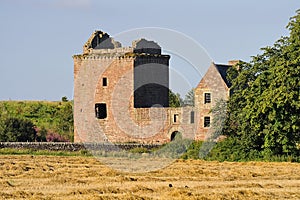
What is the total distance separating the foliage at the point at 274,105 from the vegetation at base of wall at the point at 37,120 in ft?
71.9

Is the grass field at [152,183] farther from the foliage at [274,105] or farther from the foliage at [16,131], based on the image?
the foliage at [16,131]

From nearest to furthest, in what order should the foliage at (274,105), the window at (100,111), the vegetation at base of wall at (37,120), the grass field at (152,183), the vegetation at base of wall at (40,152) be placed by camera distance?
the grass field at (152,183) → the foliage at (274,105) → the vegetation at base of wall at (40,152) → the vegetation at base of wall at (37,120) → the window at (100,111)

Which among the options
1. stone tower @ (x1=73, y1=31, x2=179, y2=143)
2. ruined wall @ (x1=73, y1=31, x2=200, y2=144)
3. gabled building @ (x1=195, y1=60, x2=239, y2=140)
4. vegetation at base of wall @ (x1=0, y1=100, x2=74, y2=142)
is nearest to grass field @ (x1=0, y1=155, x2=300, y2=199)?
gabled building @ (x1=195, y1=60, x2=239, y2=140)

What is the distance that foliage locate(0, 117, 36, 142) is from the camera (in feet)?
172

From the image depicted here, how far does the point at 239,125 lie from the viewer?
35.1 metres

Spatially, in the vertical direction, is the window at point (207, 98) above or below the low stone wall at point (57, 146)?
above

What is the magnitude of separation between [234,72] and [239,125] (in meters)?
5.56

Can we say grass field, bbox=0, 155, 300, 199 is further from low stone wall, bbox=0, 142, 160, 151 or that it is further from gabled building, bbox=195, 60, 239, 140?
gabled building, bbox=195, 60, 239, 140

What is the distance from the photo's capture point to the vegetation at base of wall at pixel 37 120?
52875 mm

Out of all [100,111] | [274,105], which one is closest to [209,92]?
[100,111]

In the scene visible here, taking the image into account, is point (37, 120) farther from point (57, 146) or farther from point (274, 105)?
point (274, 105)

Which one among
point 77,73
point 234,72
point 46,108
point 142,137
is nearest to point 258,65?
point 234,72

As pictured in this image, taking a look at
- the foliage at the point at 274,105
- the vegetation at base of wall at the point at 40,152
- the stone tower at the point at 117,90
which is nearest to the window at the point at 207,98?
the stone tower at the point at 117,90

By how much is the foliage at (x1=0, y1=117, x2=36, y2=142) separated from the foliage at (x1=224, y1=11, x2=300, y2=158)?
21551 millimetres
